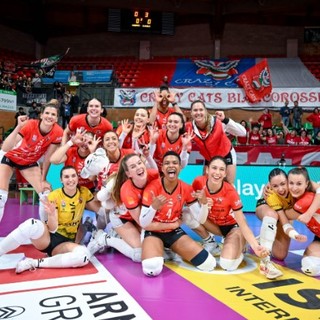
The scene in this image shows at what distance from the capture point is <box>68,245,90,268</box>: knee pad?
3580 millimetres

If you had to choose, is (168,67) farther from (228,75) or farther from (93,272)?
(93,272)

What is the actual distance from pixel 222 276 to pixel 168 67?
1682 centimetres

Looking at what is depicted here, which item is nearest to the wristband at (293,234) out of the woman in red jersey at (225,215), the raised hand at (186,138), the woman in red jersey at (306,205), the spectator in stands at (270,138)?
the woman in red jersey at (306,205)

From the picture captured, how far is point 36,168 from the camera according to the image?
496cm

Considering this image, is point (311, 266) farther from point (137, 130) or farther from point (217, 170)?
point (137, 130)

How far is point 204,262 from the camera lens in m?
3.63

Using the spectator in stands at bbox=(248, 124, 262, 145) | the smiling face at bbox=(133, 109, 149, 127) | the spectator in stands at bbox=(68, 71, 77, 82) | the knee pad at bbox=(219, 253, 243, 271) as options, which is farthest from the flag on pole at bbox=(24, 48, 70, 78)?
the knee pad at bbox=(219, 253, 243, 271)

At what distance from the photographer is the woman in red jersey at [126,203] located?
379 cm

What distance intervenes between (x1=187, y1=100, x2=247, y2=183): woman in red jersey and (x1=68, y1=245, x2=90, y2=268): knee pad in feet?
6.97

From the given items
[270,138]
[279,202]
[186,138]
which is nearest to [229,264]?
[279,202]

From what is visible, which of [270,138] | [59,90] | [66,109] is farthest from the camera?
[59,90]

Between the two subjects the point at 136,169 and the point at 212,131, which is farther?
the point at 212,131

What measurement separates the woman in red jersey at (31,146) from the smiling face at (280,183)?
107 inches

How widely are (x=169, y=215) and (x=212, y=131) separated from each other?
1.47 metres
